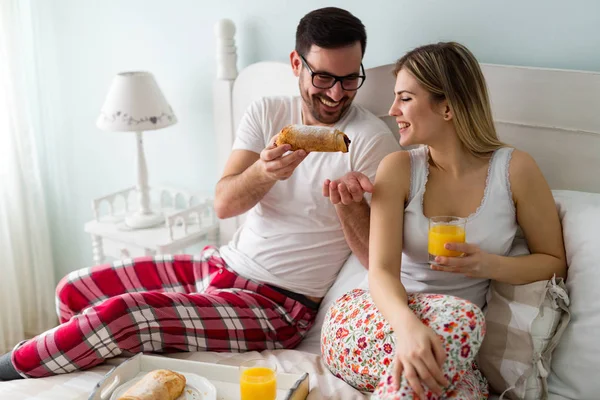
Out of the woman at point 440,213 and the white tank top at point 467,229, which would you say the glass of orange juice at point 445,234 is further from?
the white tank top at point 467,229

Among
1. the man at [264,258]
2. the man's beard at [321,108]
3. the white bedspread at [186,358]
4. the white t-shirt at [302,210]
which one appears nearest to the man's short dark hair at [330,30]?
the man at [264,258]

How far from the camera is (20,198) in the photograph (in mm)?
3006

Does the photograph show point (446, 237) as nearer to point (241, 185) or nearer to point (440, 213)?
point (440, 213)

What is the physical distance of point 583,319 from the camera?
66.7 inches

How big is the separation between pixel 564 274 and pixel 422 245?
1.24 feet

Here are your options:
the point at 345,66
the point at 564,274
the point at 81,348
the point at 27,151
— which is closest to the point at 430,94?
the point at 345,66

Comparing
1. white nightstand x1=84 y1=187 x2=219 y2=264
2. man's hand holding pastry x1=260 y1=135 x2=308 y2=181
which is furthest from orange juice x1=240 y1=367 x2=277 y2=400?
white nightstand x1=84 y1=187 x2=219 y2=264

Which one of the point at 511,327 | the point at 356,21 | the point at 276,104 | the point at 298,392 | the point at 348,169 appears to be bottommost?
the point at 298,392

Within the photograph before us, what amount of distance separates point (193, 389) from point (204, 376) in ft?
0.29

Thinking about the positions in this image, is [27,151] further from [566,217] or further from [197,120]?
[566,217]

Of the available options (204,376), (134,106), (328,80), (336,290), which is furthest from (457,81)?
(134,106)

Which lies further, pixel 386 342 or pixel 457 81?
pixel 457 81

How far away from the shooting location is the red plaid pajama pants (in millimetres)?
1865

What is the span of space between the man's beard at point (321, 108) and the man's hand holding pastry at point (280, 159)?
0.26 m
